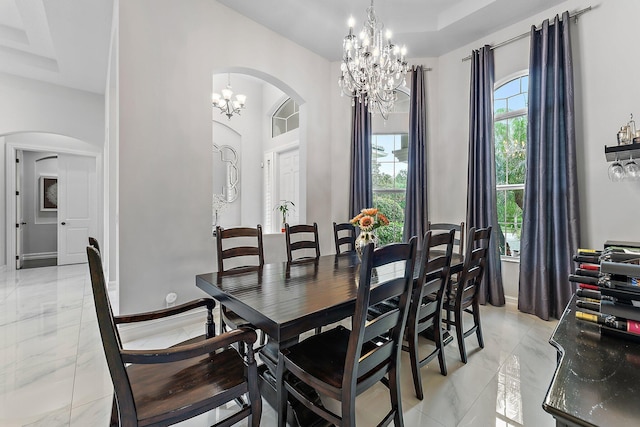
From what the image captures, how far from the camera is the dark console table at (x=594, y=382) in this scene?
57cm

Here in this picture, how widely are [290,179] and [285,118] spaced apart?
1.28 m

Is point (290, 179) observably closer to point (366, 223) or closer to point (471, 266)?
point (366, 223)

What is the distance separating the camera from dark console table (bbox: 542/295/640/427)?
57 cm

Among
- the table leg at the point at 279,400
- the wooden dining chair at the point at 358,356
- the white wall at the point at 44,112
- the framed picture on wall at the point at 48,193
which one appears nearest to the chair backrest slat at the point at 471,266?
the wooden dining chair at the point at 358,356

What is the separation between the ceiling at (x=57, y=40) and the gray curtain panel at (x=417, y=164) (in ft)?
12.5

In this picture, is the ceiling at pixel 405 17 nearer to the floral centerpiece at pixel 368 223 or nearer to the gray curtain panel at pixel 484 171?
the gray curtain panel at pixel 484 171

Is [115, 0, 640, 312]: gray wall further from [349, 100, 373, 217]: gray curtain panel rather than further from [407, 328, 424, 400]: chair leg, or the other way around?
[407, 328, 424, 400]: chair leg

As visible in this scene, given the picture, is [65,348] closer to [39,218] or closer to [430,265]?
[430,265]

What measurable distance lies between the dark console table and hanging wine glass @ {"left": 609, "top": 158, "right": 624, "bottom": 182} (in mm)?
2558

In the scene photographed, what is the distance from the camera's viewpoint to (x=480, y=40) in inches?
147

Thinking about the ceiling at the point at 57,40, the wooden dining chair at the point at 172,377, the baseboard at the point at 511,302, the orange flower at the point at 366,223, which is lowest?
the baseboard at the point at 511,302

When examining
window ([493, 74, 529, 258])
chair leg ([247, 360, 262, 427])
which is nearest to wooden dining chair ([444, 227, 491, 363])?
window ([493, 74, 529, 258])

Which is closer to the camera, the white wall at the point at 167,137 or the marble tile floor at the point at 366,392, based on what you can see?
the marble tile floor at the point at 366,392

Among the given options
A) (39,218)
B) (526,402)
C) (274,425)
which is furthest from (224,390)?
(39,218)
